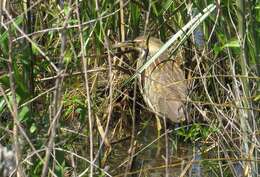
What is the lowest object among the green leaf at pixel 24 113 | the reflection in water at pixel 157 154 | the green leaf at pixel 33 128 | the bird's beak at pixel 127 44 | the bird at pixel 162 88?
the reflection in water at pixel 157 154

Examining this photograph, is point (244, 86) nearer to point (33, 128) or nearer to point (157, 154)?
point (33, 128)

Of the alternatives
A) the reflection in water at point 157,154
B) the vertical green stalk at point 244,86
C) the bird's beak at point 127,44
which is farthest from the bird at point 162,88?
the vertical green stalk at point 244,86

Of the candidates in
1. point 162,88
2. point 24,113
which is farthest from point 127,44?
point 24,113

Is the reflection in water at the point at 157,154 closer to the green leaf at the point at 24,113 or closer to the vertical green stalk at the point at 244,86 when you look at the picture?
the vertical green stalk at the point at 244,86

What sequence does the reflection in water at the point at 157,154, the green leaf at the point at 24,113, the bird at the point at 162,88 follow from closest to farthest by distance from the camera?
the green leaf at the point at 24,113, the reflection in water at the point at 157,154, the bird at the point at 162,88

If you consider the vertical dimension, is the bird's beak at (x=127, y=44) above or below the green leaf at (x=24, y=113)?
below

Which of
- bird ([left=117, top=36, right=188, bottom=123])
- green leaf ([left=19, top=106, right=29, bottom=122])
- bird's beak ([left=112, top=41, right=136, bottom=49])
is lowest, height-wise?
bird ([left=117, top=36, right=188, bottom=123])

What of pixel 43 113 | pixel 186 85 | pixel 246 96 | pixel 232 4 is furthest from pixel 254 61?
pixel 186 85

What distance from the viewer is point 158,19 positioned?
4.06 metres

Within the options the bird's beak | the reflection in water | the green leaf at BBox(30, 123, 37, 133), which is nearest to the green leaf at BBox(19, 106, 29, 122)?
the green leaf at BBox(30, 123, 37, 133)

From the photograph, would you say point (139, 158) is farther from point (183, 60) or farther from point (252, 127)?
point (252, 127)

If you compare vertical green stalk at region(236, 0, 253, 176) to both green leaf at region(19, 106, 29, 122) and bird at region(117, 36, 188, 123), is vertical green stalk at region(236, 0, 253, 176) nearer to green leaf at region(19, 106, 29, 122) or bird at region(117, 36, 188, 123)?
green leaf at region(19, 106, 29, 122)

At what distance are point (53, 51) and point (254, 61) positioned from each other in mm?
1666

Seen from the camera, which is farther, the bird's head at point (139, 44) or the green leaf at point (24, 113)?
the bird's head at point (139, 44)
